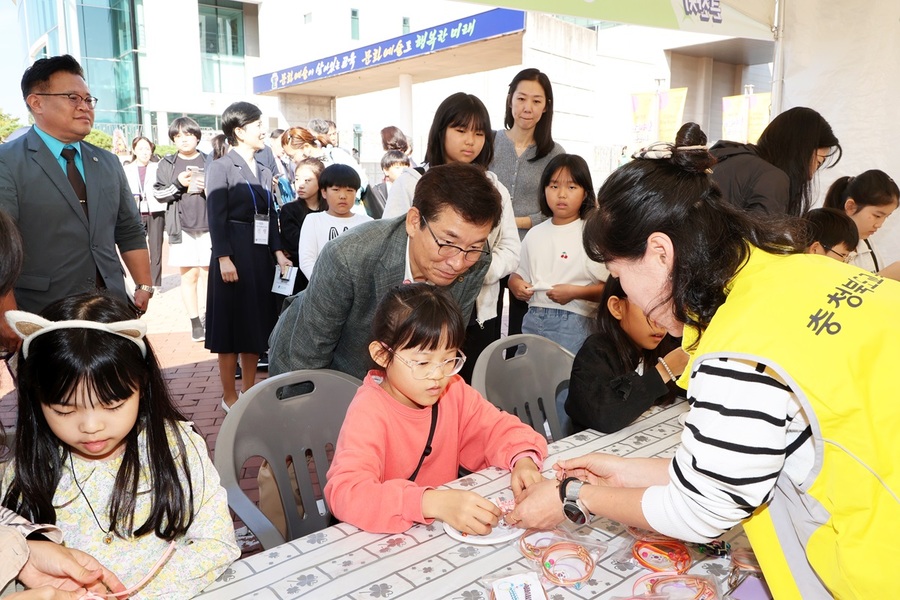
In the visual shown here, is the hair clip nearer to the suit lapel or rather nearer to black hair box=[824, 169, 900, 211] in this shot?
the suit lapel

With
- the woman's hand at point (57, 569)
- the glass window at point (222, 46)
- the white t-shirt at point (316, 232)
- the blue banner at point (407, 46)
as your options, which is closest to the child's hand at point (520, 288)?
the white t-shirt at point (316, 232)

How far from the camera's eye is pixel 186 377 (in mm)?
4664

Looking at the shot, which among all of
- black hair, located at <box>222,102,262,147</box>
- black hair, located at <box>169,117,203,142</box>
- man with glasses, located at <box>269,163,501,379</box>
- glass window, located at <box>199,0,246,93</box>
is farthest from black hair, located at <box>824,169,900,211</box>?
glass window, located at <box>199,0,246,93</box>

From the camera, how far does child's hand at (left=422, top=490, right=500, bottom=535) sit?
47.1 inches

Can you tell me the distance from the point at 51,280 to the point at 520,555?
2.28m

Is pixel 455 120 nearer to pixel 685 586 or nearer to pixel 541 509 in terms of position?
pixel 541 509

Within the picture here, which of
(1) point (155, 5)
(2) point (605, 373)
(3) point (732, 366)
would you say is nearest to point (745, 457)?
(3) point (732, 366)

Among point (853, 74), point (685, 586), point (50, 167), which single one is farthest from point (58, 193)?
point (853, 74)

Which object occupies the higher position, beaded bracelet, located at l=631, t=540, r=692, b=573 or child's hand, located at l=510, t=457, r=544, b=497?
child's hand, located at l=510, t=457, r=544, b=497

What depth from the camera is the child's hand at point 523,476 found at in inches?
54.6

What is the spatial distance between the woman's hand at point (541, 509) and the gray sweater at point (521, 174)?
7.20 ft

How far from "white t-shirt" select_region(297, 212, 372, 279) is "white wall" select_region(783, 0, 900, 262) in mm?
3052

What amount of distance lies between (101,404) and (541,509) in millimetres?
810

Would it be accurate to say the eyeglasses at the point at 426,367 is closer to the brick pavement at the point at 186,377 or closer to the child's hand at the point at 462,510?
the child's hand at the point at 462,510
